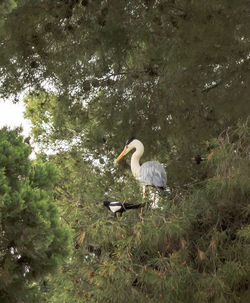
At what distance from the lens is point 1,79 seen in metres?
9.60

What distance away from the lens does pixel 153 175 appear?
8.46m

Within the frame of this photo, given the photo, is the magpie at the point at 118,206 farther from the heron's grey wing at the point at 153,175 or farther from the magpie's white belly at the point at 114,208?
the heron's grey wing at the point at 153,175

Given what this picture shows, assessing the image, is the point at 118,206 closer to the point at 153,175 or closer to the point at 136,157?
the point at 153,175

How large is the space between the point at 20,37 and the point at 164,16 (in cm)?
207

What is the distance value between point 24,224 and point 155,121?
14.5ft

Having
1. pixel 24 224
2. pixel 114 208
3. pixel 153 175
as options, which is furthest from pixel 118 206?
pixel 24 224

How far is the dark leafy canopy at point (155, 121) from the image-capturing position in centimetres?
722

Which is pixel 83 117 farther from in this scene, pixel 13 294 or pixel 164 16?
pixel 13 294

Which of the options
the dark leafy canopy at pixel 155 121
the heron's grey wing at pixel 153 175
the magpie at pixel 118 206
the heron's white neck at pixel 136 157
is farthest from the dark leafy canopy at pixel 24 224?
the heron's white neck at pixel 136 157

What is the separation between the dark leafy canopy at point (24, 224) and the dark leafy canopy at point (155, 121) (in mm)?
1113

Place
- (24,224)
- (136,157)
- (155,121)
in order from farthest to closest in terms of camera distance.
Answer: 1. (155,121)
2. (136,157)
3. (24,224)

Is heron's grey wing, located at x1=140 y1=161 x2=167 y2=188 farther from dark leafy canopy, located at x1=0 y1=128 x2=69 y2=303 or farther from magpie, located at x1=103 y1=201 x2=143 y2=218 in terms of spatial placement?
dark leafy canopy, located at x1=0 y1=128 x2=69 y2=303

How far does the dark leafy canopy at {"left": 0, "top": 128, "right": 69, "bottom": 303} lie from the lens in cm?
592

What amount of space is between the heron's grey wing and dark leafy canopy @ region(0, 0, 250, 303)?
0.68 feet
